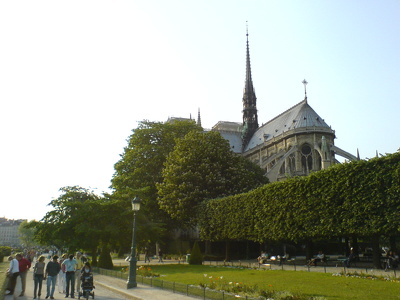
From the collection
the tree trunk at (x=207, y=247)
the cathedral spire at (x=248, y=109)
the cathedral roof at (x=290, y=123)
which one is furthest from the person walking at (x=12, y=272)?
the cathedral spire at (x=248, y=109)

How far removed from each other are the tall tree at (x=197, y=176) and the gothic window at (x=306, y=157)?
33.4 meters

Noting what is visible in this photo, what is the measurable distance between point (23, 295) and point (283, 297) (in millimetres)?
11413

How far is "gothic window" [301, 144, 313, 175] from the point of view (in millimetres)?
80481

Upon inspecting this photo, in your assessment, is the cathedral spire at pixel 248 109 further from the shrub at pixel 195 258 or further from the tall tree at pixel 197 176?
the shrub at pixel 195 258

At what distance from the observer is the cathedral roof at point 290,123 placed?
84.1 metres

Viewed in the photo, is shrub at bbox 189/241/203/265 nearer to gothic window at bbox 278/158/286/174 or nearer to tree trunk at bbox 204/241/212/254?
tree trunk at bbox 204/241/212/254

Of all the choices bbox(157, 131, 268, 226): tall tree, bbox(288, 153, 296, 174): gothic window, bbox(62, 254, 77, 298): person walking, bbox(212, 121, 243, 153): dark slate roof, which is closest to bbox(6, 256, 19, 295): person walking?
bbox(62, 254, 77, 298): person walking

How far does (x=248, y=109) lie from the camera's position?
116 meters

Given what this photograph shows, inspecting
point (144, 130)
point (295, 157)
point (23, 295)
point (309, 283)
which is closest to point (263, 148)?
point (295, 157)

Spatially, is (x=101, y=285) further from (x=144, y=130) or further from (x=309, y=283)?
(x=144, y=130)

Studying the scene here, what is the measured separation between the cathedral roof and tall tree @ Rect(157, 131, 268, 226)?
37707 millimetres

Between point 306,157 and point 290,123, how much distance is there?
11.2 meters

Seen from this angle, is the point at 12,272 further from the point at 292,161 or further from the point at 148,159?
the point at 292,161

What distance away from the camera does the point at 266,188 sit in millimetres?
38188
